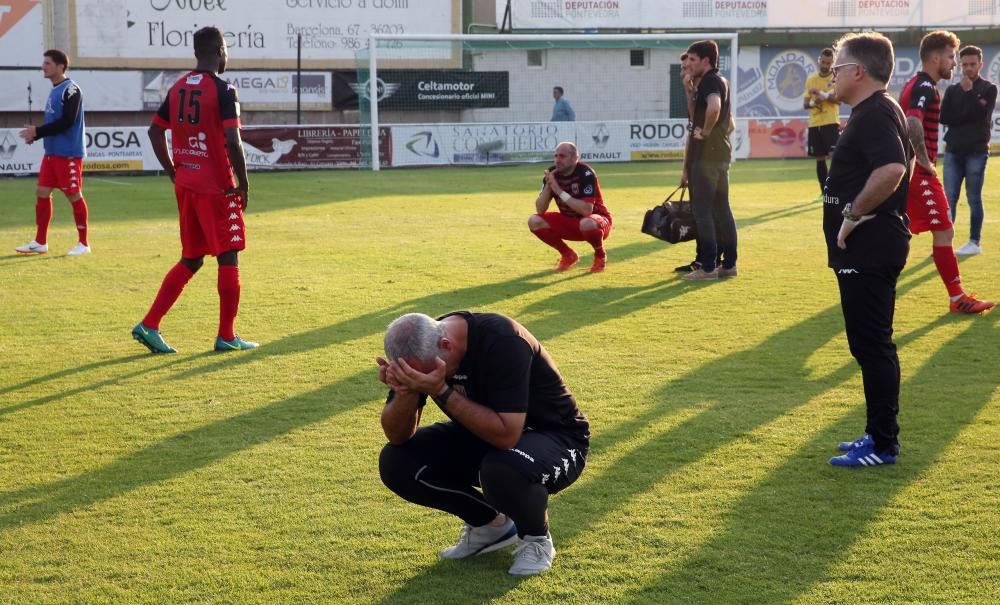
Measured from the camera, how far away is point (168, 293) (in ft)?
24.4

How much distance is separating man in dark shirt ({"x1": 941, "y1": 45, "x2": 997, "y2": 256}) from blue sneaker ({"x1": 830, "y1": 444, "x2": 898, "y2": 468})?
6.38 m

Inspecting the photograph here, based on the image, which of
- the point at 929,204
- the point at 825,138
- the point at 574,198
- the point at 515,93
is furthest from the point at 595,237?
the point at 515,93

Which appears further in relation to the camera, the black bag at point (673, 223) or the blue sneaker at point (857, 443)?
the black bag at point (673, 223)

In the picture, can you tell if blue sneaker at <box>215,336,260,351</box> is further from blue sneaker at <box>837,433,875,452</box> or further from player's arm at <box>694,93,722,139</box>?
player's arm at <box>694,93,722,139</box>

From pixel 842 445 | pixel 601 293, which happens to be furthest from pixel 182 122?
pixel 842 445

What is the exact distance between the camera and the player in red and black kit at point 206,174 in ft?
23.7

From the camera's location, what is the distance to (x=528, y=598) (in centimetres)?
382

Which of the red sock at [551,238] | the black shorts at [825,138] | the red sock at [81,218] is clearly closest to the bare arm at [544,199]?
the red sock at [551,238]

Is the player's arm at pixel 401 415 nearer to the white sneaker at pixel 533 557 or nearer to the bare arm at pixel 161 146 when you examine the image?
the white sneaker at pixel 533 557

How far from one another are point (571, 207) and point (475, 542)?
6.63 meters

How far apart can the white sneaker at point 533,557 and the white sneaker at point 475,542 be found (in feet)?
0.63

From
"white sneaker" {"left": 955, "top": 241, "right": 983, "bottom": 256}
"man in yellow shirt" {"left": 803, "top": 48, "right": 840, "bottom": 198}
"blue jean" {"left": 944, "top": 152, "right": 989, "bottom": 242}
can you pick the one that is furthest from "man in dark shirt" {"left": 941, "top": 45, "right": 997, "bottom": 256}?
"man in yellow shirt" {"left": 803, "top": 48, "right": 840, "bottom": 198}

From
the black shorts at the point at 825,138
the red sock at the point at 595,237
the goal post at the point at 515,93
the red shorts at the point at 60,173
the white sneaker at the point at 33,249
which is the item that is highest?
the goal post at the point at 515,93

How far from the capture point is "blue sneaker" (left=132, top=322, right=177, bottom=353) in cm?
745
